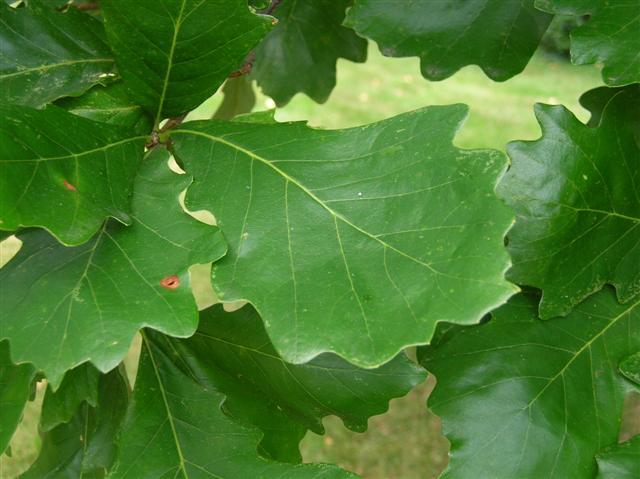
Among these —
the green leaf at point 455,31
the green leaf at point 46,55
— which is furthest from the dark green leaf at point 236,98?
the green leaf at point 46,55

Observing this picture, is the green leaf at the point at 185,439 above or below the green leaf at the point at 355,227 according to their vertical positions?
below

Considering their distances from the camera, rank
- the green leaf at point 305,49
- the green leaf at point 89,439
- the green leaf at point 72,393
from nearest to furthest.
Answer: the green leaf at point 72,393 → the green leaf at point 89,439 → the green leaf at point 305,49

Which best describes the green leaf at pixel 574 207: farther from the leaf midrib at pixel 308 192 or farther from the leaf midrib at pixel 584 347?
the leaf midrib at pixel 308 192

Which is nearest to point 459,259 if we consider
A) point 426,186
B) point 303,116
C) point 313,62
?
point 426,186

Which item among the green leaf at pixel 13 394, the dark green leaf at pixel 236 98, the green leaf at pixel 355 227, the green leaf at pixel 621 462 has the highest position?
the green leaf at pixel 355 227

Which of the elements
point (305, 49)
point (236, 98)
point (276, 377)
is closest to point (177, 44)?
point (276, 377)

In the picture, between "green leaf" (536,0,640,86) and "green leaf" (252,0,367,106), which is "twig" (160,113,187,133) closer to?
"green leaf" (536,0,640,86)
